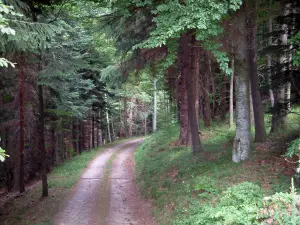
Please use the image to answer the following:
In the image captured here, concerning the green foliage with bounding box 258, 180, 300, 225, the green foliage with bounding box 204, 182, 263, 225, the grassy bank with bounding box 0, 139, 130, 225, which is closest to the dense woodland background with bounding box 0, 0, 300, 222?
the grassy bank with bounding box 0, 139, 130, 225

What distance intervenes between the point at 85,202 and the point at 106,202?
0.95 meters

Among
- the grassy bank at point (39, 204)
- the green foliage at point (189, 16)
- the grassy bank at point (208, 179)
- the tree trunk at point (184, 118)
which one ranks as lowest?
the grassy bank at point (39, 204)

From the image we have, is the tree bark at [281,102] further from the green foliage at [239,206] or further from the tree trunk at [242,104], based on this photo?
the green foliage at [239,206]

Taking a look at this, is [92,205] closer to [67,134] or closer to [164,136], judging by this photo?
[164,136]

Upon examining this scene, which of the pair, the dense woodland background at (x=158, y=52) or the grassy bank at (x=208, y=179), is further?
the grassy bank at (x=208, y=179)

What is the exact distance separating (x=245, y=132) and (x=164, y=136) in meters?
12.3

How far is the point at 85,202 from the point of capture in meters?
12.1

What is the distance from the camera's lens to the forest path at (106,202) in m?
10.0

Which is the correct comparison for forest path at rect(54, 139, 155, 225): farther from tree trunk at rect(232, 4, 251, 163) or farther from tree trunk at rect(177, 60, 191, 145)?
tree trunk at rect(232, 4, 251, 163)

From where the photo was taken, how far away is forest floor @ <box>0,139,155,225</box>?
10.2 m

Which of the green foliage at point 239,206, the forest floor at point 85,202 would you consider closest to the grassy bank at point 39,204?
the forest floor at point 85,202

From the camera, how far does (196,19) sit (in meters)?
6.63

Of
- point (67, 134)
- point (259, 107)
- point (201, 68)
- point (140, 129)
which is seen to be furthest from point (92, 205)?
point (140, 129)

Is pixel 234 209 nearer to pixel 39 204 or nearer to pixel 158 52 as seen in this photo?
pixel 39 204
